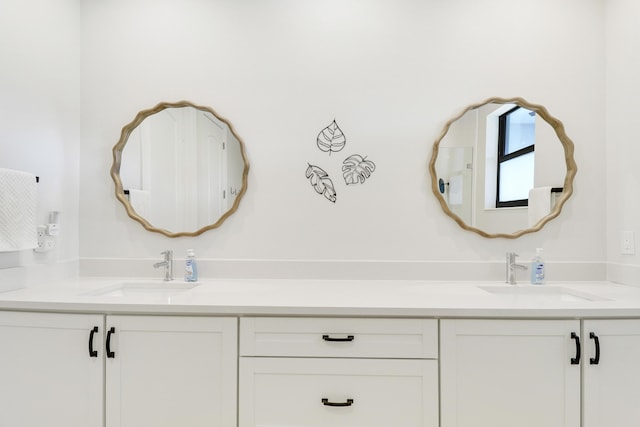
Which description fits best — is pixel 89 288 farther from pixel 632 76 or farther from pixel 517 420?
pixel 632 76

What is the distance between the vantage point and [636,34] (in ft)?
5.79

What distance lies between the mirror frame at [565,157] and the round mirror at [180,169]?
3.31 ft

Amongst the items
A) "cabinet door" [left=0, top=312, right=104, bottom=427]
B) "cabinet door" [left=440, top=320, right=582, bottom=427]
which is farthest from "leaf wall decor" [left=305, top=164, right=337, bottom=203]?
"cabinet door" [left=0, top=312, right=104, bottom=427]

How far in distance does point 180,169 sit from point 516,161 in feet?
5.84

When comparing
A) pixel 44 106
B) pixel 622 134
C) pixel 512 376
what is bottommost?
pixel 512 376

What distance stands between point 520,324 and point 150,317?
55.4 inches

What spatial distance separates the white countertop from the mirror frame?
0.29 meters

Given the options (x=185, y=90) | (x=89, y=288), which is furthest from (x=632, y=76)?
(x=89, y=288)

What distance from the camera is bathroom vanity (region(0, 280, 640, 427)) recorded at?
4.54 ft

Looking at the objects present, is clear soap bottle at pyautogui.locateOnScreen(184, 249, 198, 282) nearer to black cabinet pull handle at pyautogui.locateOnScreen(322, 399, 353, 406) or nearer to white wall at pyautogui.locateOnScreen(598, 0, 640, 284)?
black cabinet pull handle at pyautogui.locateOnScreen(322, 399, 353, 406)

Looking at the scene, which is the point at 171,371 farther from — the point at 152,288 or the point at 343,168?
the point at 343,168

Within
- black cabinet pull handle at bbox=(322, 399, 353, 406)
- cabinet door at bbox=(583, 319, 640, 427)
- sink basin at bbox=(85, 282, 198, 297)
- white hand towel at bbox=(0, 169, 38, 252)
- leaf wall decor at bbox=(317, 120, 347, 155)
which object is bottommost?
black cabinet pull handle at bbox=(322, 399, 353, 406)

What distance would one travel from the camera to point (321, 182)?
2.01 meters

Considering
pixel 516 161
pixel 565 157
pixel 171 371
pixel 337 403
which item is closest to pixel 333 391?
pixel 337 403
